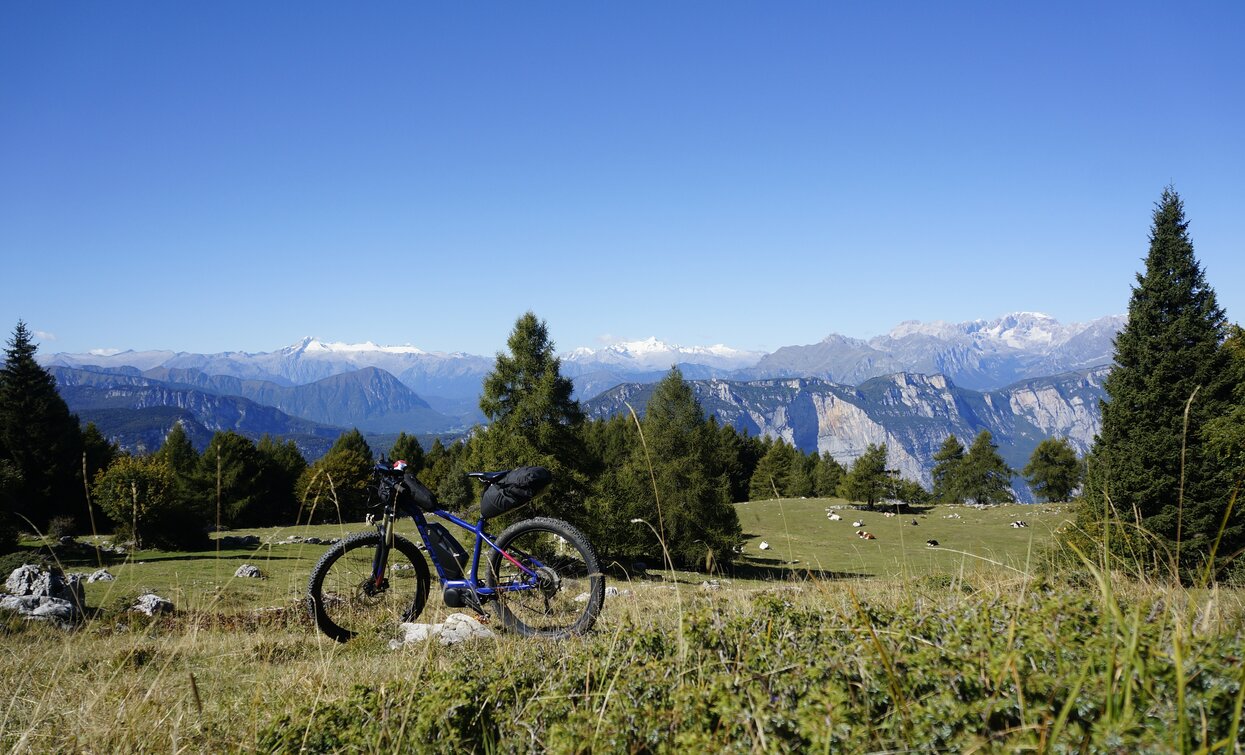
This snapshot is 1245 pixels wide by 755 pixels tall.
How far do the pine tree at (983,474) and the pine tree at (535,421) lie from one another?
67.3 meters

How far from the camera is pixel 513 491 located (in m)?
5.54

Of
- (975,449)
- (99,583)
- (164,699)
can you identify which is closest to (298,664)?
(164,699)

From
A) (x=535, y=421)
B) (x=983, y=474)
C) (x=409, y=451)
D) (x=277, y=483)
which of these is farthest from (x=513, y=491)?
(x=983, y=474)

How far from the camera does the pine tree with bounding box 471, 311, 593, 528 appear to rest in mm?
22812

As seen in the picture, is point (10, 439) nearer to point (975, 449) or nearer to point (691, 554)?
point (691, 554)

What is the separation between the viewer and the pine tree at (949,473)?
76.8m

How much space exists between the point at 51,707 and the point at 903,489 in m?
60.7

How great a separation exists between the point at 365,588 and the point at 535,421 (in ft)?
58.6

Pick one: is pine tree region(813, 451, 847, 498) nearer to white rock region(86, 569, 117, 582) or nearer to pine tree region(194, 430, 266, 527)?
pine tree region(194, 430, 266, 527)

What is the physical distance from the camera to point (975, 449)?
76500mm

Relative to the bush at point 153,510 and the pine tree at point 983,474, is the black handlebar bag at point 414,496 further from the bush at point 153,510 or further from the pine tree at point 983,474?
the pine tree at point 983,474

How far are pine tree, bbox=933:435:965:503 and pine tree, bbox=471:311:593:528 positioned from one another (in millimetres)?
66971

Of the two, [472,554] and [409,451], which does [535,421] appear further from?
[409,451]

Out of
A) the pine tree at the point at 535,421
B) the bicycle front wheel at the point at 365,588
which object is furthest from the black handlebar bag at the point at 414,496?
the pine tree at the point at 535,421
